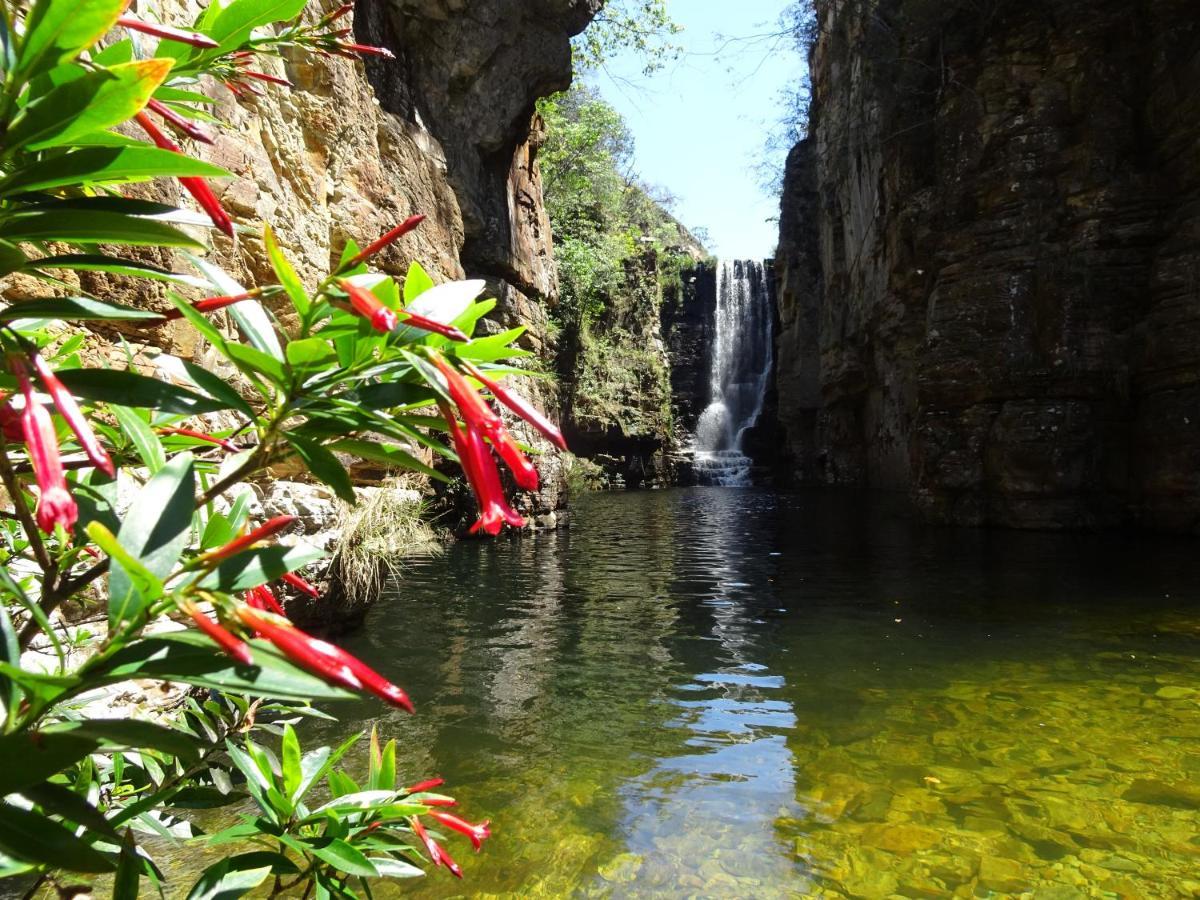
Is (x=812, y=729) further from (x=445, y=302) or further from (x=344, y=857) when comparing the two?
(x=445, y=302)

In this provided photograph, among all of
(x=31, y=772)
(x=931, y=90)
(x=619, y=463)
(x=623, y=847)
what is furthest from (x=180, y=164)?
(x=619, y=463)

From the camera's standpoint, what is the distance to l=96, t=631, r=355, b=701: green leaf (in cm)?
48

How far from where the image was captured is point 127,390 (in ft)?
2.10

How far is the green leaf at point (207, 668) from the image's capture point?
48 cm

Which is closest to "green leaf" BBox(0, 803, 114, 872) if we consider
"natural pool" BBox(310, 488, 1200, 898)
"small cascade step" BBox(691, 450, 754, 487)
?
"natural pool" BBox(310, 488, 1200, 898)

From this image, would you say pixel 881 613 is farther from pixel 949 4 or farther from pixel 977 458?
pixel 949 4

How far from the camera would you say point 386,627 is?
559 cm

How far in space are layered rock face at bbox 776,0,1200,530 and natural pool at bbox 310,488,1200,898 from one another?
365 centimetres

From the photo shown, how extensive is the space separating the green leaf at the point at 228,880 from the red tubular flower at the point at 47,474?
595mm

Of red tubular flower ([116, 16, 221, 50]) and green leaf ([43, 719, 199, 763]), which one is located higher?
red tubular flower ([116, 16, 221, 50])

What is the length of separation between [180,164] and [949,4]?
49.8 feet

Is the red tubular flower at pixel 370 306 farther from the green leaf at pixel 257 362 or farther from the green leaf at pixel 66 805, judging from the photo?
the green leaf at pixel 66 805

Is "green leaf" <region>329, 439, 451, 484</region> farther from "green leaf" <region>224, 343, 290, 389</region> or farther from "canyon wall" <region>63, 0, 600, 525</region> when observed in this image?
"canyon wall" <region>63, 0, 600, 525</region>

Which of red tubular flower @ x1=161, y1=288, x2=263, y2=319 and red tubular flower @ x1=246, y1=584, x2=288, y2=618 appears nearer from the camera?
red tubular flower @ x1=161, y1=288, x2=263, y2=319
